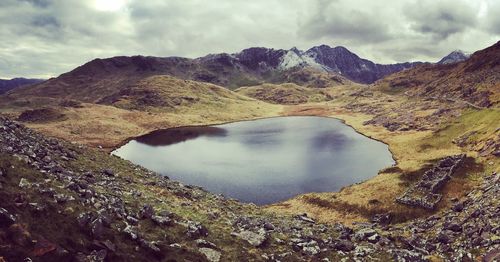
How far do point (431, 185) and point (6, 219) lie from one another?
193ft

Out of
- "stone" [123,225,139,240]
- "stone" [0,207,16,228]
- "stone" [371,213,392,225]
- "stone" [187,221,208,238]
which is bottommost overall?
"stone" [371,213,392,225]

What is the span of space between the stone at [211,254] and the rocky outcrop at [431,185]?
3741cm

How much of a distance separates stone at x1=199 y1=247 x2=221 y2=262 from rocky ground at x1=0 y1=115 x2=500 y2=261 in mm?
101

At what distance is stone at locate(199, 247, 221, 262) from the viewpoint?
3206 cm

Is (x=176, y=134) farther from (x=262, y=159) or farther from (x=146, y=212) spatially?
(x=146, y=212)

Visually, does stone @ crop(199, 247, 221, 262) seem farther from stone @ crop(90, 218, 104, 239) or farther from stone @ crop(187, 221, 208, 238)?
stone @ crop(90, 218, 104, 239)

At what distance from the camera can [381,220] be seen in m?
56.7

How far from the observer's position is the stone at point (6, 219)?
24.2 meters

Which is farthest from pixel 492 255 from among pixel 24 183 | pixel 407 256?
pixel 24 183

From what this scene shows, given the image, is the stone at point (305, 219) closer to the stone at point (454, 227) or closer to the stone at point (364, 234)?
the stone at point (364, 234)

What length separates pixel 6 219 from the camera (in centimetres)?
2442

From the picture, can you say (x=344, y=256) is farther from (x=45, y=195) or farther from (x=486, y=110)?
(x=486, y=110)

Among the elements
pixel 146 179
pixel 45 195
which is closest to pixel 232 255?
pixel 45 195

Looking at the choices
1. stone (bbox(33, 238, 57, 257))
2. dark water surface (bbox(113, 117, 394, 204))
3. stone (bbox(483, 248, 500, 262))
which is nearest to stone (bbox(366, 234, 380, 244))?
stone (bbox(483, 248, 500, 262))
